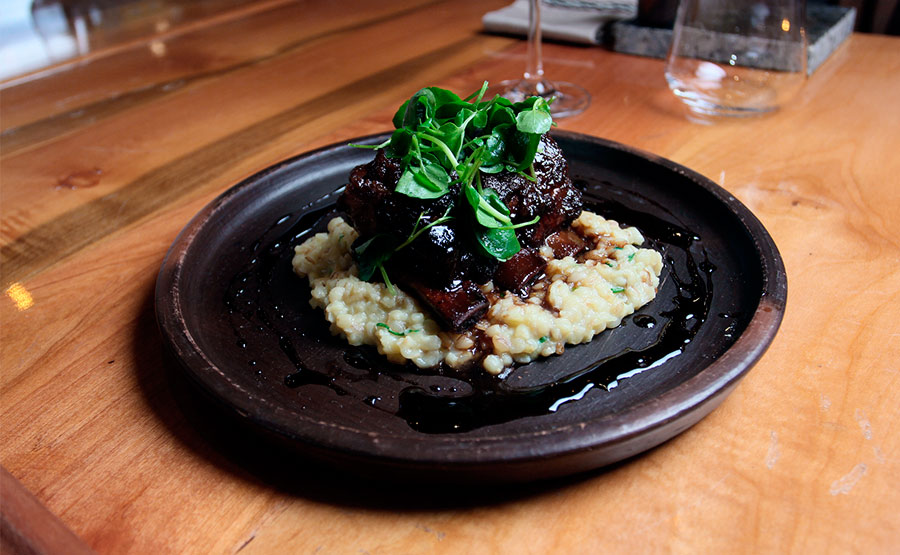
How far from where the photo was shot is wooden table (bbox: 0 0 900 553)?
1.56m

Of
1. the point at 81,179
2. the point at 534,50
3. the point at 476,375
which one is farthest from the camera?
the point at 534,50

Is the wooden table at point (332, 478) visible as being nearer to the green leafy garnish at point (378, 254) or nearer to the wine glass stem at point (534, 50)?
the wine glass stem at point (534, 50)

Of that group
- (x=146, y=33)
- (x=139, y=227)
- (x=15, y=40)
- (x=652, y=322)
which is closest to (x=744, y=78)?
(x=652, y=322)

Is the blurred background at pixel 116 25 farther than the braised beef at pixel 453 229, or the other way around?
the blurred background at pixel 116 25

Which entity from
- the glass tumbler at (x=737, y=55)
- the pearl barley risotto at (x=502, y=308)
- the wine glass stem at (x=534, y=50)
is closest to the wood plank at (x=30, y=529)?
the pearl barley risotto at (x=502, y=308)

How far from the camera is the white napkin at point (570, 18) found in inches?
186

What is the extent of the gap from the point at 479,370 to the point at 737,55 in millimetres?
2789

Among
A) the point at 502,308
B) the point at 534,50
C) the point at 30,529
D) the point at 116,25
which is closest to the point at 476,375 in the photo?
the point at 502,308

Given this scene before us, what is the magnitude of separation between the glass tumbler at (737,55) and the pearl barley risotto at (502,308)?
5.82ft

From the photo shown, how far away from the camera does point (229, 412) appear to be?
1648 mm

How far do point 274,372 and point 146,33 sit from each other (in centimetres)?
454

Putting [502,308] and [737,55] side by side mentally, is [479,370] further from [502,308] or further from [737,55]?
[737,55]

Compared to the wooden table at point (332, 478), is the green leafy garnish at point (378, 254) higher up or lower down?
higher up

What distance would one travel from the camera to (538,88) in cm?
394
